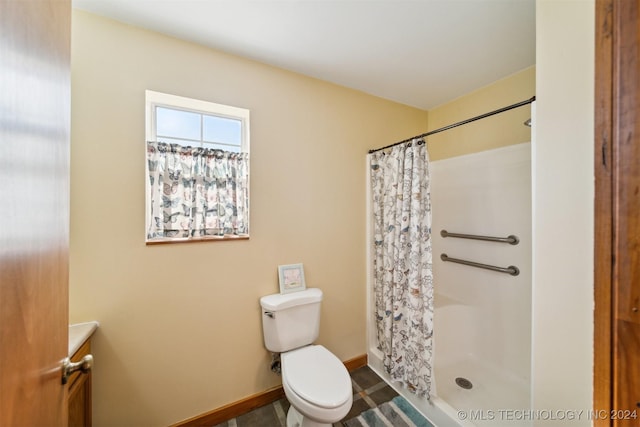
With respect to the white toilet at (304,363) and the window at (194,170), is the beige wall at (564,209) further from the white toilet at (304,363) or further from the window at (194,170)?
the window at (194,170)

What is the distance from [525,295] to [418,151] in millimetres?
1261

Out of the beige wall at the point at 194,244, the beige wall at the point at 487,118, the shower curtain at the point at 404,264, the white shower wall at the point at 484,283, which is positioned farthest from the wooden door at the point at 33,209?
the beige wall at the point at 487,118

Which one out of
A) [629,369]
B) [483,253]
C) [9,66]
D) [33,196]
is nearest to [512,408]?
[483,253]

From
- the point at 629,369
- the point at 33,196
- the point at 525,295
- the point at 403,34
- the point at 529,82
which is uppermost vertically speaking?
the point at 403,34

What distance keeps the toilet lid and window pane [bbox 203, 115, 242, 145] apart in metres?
1.49

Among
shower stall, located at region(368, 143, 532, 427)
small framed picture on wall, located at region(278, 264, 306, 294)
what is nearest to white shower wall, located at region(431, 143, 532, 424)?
shower stall, located at region(368, 143, 532, 427)

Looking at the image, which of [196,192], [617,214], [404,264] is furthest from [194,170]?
[617,214]

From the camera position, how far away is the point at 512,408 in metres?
1.51

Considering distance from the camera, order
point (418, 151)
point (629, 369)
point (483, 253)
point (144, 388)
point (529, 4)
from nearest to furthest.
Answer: point (629, 369)
point (529, 4)
point (144, 388)
point (418, 151)
point (483, 253)

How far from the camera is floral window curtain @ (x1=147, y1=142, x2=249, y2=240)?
1382 mm

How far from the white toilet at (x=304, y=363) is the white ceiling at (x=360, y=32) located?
1.65m

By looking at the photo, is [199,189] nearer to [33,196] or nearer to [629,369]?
[33,196]

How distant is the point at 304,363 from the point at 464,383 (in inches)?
47.2

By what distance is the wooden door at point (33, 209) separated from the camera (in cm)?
41
